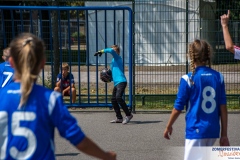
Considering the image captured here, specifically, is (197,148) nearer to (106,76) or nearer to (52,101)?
(52,101)

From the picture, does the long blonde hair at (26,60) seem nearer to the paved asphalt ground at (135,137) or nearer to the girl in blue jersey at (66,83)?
the paved asphalt ground at (135,137)

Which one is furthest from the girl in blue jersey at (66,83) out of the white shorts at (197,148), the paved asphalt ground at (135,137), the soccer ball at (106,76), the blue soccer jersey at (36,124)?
the blue soccer jersey at (36,124)

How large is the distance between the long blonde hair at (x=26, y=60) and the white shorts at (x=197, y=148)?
2285 mm

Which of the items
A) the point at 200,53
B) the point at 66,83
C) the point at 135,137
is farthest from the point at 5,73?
the point at 66,83

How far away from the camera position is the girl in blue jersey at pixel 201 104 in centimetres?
533

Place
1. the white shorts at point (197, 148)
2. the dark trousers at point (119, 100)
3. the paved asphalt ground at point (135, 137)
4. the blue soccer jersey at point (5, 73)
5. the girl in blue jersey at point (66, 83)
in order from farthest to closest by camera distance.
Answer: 1. the girl in blue jersey at point (66, 83)
2. the dark trousers at point (119, 100)
3. the paved asphalt ground at point (135, 137)
4. the blue soccer jersey at point (5, 73)
5. the white shorts at point (197, 148)

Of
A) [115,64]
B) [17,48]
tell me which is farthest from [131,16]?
[17,48]

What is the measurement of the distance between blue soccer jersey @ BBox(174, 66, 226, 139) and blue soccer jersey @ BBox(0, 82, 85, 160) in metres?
2.07

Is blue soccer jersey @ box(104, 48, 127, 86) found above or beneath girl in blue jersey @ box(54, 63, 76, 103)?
above

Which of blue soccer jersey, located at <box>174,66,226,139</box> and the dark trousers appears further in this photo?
the dark trousers

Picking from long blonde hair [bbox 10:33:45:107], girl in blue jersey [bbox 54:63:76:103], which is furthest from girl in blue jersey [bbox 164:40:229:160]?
girl in blue jersey [bbox 54:63:76:103]

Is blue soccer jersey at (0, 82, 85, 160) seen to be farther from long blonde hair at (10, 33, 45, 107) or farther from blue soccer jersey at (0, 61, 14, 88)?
blue soccer jersey at (0, 61, 14, 88)

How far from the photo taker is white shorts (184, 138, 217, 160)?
5312mm

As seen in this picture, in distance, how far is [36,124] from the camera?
3.46 meters
